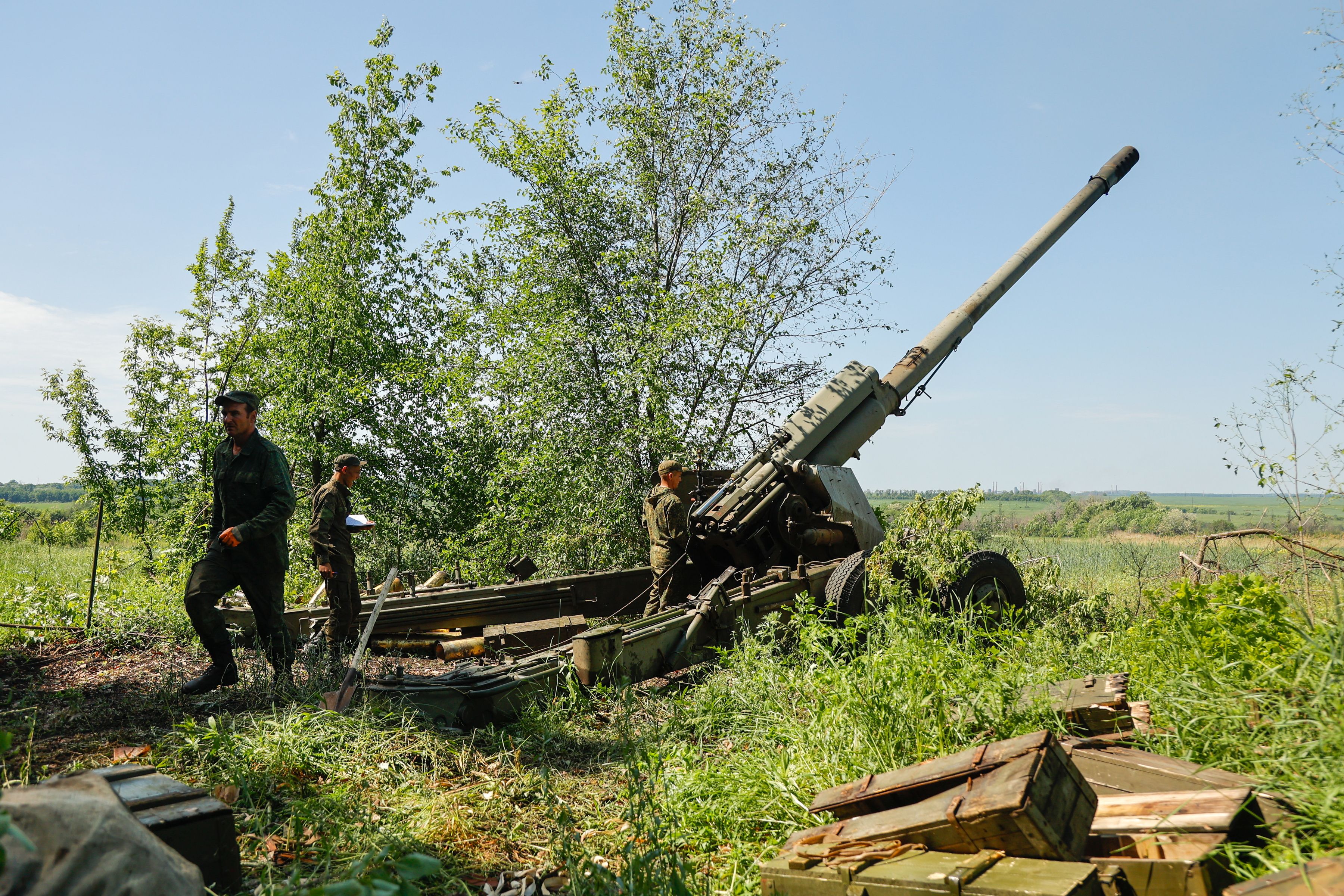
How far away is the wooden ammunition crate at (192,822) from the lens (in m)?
2.63

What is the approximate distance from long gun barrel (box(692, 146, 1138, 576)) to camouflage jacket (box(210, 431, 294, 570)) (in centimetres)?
313

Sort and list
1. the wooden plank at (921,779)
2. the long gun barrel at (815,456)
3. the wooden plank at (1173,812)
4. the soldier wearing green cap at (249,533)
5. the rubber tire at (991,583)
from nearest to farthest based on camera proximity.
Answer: the wooden plank at (1173,812)
the wooden plank at (921,779)
the soldier wearing green cap at (249,533)
the rubber tire at (991,583)
the long gun barrel at (815,456)

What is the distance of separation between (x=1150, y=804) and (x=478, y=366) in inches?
413

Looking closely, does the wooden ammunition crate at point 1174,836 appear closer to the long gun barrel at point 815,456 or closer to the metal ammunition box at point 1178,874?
the metal ammunition box at point 1178,874

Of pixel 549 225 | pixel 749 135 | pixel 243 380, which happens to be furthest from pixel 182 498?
pixel 749 135

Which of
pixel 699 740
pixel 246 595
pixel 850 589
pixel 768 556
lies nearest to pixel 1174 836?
pixel 699 740

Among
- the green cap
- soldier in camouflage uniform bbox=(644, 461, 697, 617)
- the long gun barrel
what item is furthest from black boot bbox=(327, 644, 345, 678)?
the long gun barrel

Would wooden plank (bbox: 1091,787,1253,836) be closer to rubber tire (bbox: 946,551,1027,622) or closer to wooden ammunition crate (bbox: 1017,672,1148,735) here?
wooden ammunition crate (bbox: 1017,672,1148,735)

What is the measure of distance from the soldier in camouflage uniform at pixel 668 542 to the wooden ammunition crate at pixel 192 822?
184 inches

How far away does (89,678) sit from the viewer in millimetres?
6211

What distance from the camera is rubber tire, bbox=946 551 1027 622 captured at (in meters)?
6.47

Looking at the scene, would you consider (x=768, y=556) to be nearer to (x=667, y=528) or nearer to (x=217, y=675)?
(x=667, y=528)

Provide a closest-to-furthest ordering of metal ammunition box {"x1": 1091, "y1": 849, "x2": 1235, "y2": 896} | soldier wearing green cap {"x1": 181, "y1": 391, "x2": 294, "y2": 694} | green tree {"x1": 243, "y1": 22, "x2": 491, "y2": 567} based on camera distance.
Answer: metal ammunition box {"x1": 1091, "y1": 849, "x2": 1235, "y2": 896} < soldier wearing green cap {"x1": 181, "y1": 391, "x2": 294, "y2": 694} < green tree {"x1": 243, "y1": 22, "x2": 491, "y2": 567}

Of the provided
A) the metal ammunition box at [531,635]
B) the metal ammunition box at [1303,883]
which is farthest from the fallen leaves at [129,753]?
the metal ammunition box at [1303,883]
